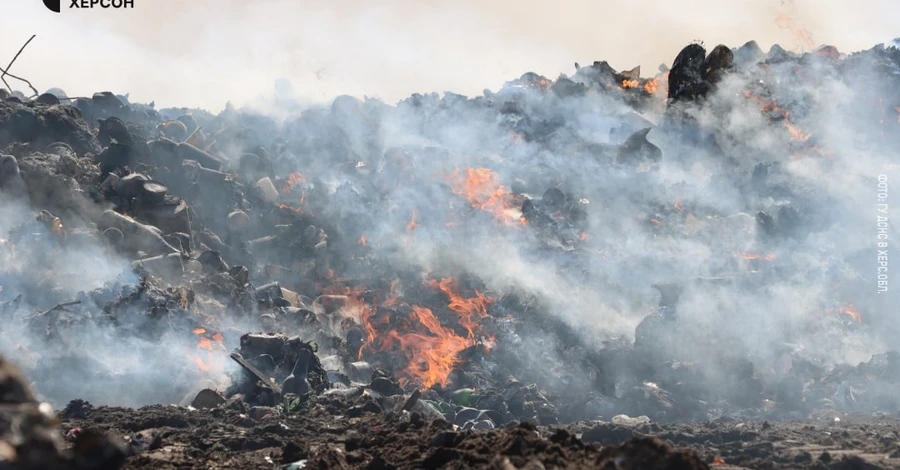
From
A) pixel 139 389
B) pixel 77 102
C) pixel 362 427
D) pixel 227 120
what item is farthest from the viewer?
pixel 227 120

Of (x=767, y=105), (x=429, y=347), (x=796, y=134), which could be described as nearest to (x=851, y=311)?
(x=796, y=134)

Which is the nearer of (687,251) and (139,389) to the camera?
(139,389)

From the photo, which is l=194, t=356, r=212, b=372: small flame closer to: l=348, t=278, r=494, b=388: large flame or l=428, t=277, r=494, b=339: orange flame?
l=348, t=278, r=494, b=388: large flame

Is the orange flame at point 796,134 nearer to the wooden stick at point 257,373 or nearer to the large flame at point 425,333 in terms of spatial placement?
the large flame at point 425,333

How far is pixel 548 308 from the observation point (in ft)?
67.0

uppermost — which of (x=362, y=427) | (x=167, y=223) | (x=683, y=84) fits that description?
(x=683, y=84)

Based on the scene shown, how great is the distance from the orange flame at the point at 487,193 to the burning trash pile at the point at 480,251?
105 millimetres

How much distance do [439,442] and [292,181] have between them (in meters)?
18.5

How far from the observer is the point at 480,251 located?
22.3 meters

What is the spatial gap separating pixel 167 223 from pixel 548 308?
34.1 feet

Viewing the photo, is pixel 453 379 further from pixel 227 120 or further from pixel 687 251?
pixel 227 120

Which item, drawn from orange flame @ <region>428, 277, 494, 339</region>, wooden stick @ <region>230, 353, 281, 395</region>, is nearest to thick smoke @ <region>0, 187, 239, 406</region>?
wooden stick @ <region>230, 353, 281, 395</region>

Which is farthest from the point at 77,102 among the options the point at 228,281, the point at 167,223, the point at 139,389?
the point at 139,389

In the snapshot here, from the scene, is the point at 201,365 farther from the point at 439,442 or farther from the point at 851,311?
the point at 851,311
